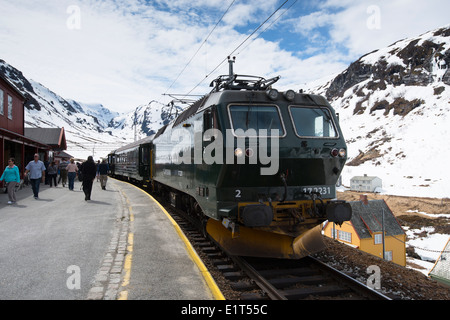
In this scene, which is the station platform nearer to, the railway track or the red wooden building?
the railway track

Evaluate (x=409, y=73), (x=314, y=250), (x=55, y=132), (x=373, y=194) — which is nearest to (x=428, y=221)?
Answer: (x=373, y=194)

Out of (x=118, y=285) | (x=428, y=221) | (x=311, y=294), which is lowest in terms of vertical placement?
(x=428, y=221)

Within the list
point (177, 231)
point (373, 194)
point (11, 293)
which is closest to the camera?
point (11, 293)

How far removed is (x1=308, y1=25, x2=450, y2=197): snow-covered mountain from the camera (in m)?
58.7

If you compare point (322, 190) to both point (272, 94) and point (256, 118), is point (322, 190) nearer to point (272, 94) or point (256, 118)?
point (256, 118)

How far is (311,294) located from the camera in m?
4.91

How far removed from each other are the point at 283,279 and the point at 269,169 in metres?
1.86

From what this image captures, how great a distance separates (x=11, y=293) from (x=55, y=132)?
1469 inches

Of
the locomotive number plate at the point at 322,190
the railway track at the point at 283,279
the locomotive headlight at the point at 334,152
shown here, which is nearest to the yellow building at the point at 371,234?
the locomotive number plate at the point at 322,190

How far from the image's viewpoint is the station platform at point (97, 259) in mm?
4078

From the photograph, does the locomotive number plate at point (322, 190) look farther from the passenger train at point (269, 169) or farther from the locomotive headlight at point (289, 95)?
the locomotive headlight at point (289, 95)

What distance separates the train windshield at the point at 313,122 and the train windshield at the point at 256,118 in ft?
1.17

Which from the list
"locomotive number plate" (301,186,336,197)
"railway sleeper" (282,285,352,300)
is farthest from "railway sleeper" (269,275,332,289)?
"locomotive number plate" (301,186,336,197)

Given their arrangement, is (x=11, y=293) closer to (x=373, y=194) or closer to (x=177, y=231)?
(x=177, y=231)
